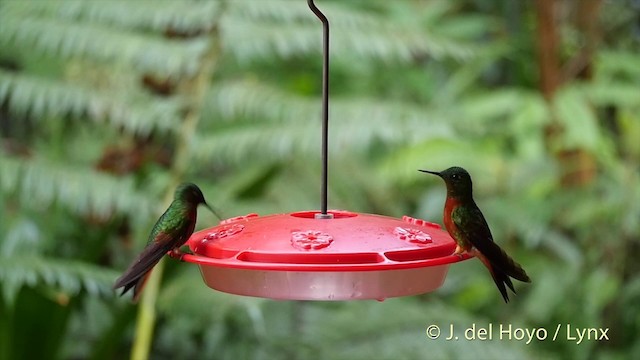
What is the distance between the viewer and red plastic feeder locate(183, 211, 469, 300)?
0.92 m

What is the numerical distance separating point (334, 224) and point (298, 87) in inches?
110

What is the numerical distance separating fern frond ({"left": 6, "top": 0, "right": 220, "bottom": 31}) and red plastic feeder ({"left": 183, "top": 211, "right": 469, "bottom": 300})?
133cm

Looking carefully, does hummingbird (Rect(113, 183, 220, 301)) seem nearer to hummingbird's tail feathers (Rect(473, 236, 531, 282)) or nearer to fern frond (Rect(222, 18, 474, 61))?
hummingbird's tail feathers (Rect(473, 236, 531, 282))

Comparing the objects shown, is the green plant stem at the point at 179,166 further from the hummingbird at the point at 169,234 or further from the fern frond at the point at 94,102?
the hummingbird at the point at 169,234

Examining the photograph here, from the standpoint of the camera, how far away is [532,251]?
3.09m

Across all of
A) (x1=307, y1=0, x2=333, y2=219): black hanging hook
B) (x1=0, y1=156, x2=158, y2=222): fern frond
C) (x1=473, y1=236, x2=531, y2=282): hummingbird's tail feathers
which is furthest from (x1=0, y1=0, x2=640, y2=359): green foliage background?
(x1=473, y1=236, x2=531, y2=282): hummingbird's tail feathers

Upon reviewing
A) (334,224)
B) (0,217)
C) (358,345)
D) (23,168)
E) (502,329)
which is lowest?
(502,329)

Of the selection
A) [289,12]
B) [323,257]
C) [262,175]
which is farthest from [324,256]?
[289,12]

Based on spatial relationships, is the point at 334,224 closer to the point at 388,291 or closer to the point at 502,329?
the point at 388,291

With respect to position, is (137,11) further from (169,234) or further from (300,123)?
(169,234)

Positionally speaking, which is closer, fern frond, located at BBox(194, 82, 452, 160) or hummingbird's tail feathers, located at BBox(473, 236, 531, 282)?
hummingbird's tail feathers, located at BBox(473, 236, 531, 282)

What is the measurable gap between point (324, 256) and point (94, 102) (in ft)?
4.84

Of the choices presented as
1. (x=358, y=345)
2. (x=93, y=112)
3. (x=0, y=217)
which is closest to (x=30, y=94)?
(x=93, y=112)

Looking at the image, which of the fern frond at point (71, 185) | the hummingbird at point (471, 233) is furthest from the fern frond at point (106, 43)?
the hummingbird at point (471, 233)
